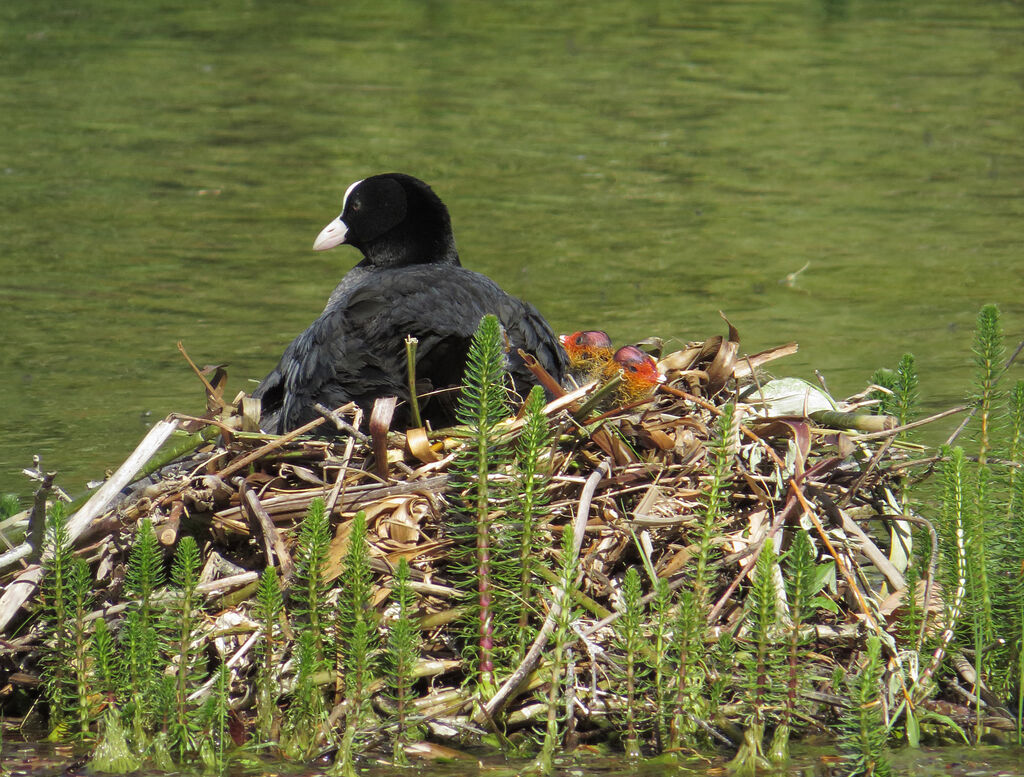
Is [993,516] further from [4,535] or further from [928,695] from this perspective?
[4,535]

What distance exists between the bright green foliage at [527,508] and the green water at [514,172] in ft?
8.06

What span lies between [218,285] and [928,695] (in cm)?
562

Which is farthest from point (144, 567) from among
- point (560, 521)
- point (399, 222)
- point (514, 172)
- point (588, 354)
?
point (514, 172)

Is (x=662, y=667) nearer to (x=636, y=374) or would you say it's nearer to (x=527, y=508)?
(x=527, y=508)

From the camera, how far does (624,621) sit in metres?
3.34

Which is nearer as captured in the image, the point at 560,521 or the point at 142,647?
the point at 142,647

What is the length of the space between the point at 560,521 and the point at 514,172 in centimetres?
712

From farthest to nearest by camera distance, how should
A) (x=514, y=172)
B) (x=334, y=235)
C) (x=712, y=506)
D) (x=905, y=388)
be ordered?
(x=514, y=172)
(x=334, y=235)
(x=905, y=388)
(x=712, y=506)

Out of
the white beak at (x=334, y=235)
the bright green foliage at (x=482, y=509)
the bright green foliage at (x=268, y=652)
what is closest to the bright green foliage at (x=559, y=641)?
the bright green foliage at (x=482, y=509)

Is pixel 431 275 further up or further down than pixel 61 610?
further up

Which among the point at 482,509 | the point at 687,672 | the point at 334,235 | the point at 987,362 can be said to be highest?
the point at 334,235

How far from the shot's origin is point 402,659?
331 cm

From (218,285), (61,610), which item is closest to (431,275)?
(61,610)

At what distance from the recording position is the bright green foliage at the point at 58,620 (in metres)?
3.45
